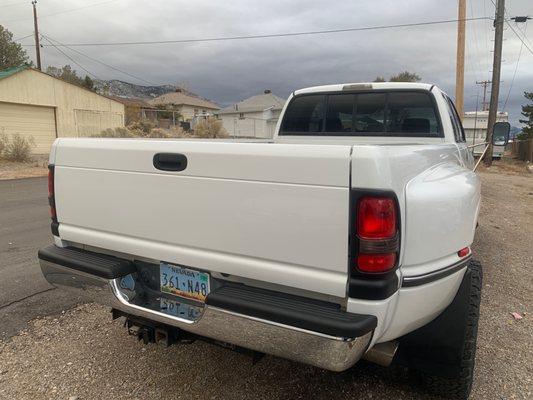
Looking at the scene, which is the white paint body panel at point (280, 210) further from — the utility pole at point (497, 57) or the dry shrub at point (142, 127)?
the dry shrub at point (142, 127)

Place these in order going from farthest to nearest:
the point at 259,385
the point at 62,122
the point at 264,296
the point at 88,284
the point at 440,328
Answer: the point at 62,122 < the point at 259,385 < the point at 88,284 < the point at 440,328 < the point at 264,296

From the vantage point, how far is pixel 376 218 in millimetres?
1918

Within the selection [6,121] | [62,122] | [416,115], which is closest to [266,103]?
[62,122]

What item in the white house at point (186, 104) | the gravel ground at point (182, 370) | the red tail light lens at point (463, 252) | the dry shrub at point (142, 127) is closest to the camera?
the red tail light lens at point (463, 252)

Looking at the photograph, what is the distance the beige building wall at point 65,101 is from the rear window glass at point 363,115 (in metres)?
23.4

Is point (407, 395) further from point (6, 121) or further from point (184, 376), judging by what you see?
point (6, 121)

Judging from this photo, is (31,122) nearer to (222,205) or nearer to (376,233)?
(222,205)

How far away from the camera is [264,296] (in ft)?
7.13

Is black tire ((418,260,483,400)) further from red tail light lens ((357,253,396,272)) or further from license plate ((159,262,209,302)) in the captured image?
license plate ((159,262,209,302))

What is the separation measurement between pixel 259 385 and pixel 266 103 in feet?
176

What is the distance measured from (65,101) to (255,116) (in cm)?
2958

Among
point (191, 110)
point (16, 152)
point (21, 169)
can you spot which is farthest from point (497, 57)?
point (191, 110)

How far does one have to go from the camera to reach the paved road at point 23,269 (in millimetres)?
3911

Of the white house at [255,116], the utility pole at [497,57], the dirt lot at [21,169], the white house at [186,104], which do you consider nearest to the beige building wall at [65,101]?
the dirt lot at [21,169]
